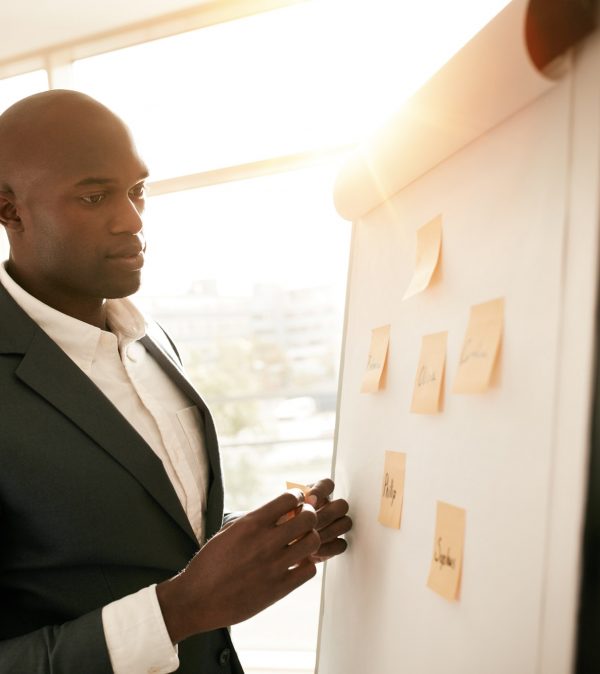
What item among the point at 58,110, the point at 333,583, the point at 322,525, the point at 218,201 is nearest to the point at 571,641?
the point at 322,525

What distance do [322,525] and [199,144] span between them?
7.75ft

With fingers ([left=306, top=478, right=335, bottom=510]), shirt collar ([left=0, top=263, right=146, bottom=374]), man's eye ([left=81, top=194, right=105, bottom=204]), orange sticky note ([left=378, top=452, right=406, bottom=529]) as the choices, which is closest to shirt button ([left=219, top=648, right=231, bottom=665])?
fingers ([left=306, top=478, right=335, bottom=510])

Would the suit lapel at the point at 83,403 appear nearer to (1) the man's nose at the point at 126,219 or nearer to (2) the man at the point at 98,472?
(2) the man at the point at 98,472

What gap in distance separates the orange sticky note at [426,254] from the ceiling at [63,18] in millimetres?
2230

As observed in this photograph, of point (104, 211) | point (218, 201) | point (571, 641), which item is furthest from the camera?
point (218, 201)

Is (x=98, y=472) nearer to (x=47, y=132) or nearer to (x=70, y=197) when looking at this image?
(x=70, y=197)

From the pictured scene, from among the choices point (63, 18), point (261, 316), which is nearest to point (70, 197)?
point (63, 18)

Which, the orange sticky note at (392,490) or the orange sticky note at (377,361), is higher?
the orange sticky note at (377,361)

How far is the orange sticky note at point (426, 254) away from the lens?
0.83 m

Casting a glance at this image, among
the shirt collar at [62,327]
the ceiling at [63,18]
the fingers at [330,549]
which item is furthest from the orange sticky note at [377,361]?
the ceiling at [63,18]

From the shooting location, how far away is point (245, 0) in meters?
2.72

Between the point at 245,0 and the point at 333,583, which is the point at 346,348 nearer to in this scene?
the point at 333,583

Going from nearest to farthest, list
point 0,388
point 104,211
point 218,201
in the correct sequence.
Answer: point 0,388 < point 104,211 < point 218,201

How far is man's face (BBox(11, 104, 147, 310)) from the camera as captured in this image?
3.67 feet
